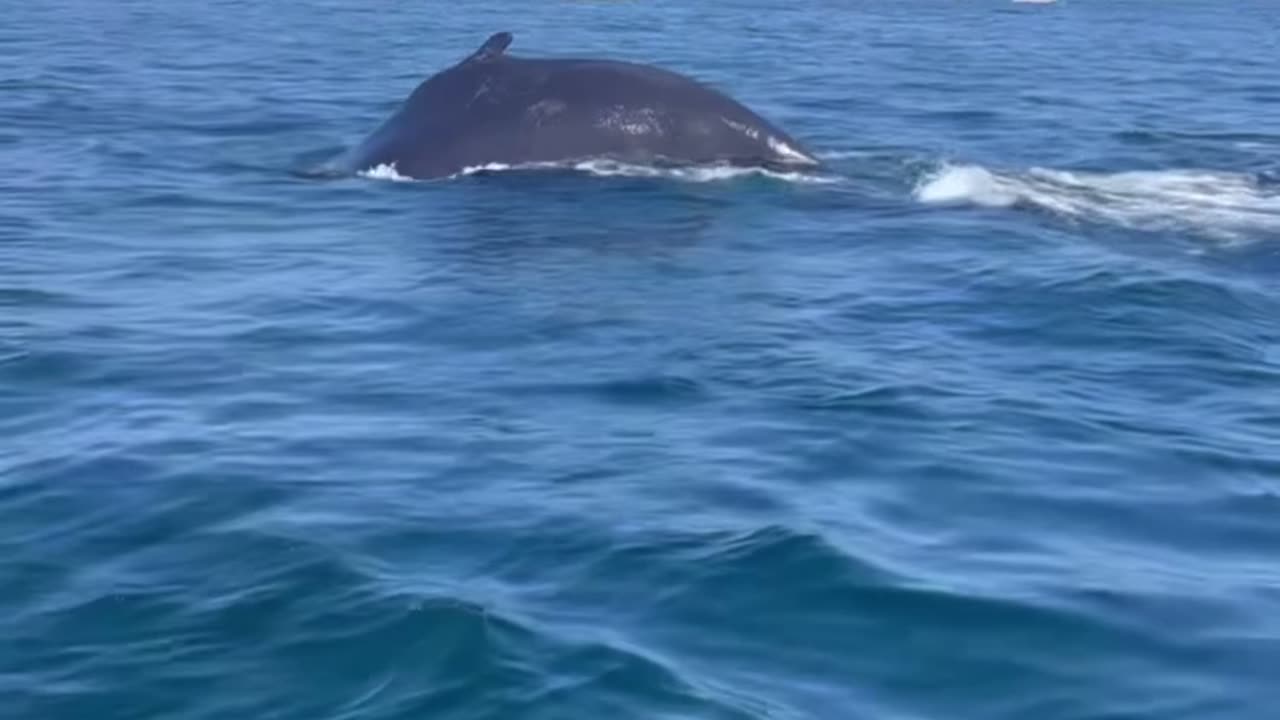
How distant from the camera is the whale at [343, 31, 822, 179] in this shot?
19109 millimetres

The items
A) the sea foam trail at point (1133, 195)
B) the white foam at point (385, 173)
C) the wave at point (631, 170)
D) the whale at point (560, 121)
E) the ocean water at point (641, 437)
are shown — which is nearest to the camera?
the ocean water at point (641, 437)

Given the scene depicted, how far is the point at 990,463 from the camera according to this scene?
36.2 feet

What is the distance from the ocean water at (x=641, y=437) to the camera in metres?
8.41

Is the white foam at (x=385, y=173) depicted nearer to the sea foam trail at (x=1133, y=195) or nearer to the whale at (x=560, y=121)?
the whale at (x=560, y=121)

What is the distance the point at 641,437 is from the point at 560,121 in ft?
27.1

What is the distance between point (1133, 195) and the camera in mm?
19234

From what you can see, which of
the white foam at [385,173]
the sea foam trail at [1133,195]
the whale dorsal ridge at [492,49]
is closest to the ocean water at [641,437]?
the sea foam trail at [1133,195]

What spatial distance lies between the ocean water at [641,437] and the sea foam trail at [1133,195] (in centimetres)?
7

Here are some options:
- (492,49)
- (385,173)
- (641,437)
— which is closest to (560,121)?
(492,49)

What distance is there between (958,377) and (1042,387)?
45 centimetres

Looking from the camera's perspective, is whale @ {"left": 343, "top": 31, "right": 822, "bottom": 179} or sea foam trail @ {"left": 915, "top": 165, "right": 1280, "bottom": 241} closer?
sea foam trail @ {"left": 915, "top": 165, "right": 1280, "bottom": 241}

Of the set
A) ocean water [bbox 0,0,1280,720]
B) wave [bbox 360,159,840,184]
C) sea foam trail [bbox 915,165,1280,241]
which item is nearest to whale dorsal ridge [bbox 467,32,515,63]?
wave [bbox 360,159,840,184]

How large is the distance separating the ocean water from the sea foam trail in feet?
0.23

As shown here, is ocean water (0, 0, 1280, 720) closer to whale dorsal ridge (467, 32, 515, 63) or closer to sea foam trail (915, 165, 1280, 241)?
sea foam trail (915, 165, 1280, 241)
